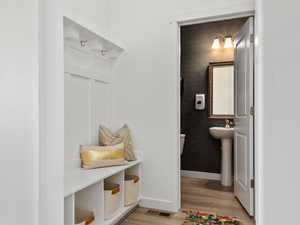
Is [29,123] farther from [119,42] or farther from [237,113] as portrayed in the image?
[237,113]

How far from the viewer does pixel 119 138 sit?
249 cm

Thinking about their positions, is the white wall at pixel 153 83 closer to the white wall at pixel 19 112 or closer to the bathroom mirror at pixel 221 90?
the bathroom mirror at pixel 221 90

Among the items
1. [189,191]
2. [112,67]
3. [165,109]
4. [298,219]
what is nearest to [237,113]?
[165,109]

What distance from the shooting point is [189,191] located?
3125mm

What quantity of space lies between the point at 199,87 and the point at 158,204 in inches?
84.5

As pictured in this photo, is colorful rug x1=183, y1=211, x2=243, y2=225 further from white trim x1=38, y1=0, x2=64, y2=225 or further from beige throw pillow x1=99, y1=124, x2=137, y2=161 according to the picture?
white trim x1=38, y1=0, x2=64, y2=225

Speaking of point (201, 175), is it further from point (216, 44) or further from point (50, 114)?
point (50, 114)

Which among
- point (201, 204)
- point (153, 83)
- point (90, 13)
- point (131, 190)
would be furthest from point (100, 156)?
point (90, 13)

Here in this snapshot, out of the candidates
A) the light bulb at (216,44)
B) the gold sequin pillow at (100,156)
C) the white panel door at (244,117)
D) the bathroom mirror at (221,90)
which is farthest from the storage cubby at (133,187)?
the light bulb at (216,44)

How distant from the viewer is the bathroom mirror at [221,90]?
367 centimetres

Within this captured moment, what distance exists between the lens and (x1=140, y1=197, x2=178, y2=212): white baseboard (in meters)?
2.46

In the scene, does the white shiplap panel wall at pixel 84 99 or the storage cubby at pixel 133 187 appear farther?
the storage cubby at pixel 133 187

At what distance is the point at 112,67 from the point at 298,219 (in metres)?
2.67

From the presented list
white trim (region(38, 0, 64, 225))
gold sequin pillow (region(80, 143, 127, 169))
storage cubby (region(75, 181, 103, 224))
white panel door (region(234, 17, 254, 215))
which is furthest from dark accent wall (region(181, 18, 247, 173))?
white trim (region(38, 0, 64, 225))
